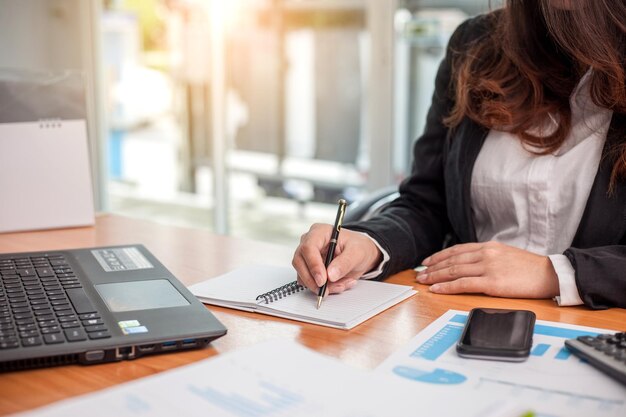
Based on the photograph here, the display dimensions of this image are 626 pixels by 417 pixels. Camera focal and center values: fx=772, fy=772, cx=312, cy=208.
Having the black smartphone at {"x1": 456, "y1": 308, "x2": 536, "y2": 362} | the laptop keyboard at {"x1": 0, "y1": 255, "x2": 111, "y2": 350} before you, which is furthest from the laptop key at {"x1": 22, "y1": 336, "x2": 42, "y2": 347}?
the black smartphone at {"x1": 456, "y1": 308, "x2": 536, "y2": 362}

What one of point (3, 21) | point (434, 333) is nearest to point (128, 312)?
point (434, 333)

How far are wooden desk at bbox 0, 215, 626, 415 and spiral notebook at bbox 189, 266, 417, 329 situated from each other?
14 mm

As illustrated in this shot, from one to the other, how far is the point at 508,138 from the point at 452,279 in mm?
406

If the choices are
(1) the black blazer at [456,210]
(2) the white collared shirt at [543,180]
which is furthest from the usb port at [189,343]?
(2) the white collared shirt at [543,180]

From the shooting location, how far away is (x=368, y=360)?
35.5 inches

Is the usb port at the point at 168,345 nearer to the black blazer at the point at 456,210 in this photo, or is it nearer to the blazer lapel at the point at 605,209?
the black blazer at the point at 456,210

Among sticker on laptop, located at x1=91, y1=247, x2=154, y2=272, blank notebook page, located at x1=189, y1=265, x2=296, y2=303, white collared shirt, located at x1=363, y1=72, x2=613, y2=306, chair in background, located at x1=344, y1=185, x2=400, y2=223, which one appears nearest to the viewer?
blank notebook page, located at x1=189, y1=265, x2=296, y2=303

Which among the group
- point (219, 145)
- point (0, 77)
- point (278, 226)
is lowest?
point (278, 226)

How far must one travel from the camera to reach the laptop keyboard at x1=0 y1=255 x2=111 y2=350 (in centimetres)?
90

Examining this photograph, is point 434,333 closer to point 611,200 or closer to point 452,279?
point 452,279

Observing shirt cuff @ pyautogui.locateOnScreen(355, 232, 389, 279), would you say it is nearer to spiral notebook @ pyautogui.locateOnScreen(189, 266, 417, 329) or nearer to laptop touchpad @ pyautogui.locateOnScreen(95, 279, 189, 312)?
spiral notebook @ pyautogui.locateOnScreen(189, 266, 417, 329)

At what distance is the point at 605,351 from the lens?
874 millimetres

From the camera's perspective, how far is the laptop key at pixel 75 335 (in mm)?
896

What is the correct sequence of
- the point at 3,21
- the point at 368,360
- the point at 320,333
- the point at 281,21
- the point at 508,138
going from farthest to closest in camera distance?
1. the point at 281,21
2. the point at 3,21
3. the point at 508,138
4. the point at 320,333
5. the point at 368,360
